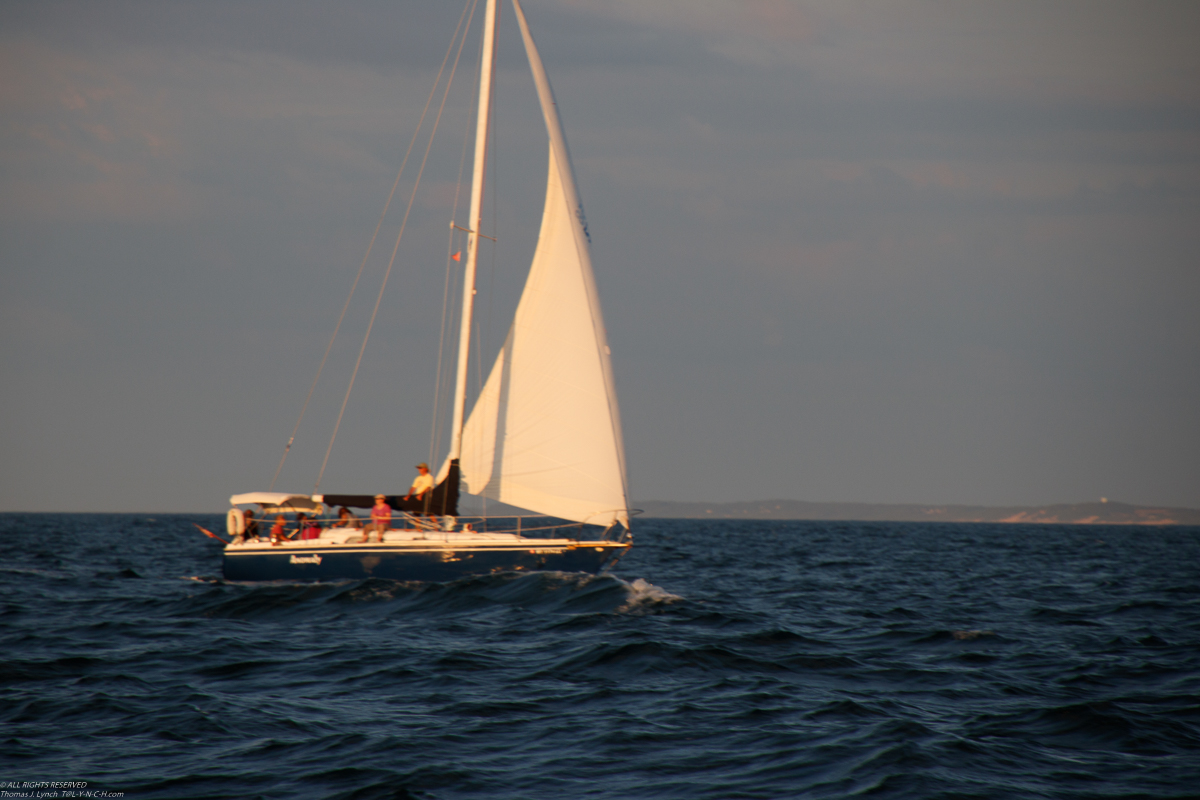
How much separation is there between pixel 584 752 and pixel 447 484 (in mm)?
13595

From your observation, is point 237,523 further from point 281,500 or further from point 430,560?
point 430,560

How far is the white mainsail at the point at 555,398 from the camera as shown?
22.3 m

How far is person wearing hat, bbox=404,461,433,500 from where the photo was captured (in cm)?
2322

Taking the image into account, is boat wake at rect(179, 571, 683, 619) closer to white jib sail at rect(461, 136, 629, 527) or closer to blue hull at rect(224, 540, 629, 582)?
blue hull at rect(224, 540, 629, 582)

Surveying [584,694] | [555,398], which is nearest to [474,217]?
[555,398]

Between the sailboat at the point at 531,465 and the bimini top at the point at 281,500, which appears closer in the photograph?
the sailboat at the point at 531,465

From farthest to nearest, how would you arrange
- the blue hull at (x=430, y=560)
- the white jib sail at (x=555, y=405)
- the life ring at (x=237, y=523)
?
the life ring at (x=237, y=523) < the white jib sail at (x=555, y=405) < the blue hull at (x=430, y=560)

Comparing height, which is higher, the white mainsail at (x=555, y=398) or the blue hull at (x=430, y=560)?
the white mainsail at (x=555, y=398)

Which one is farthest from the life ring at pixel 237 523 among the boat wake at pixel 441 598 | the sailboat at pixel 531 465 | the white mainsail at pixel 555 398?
the white mainsail at pixel 555 398

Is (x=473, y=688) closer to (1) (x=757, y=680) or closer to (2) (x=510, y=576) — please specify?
(1) (x=757, y=680)

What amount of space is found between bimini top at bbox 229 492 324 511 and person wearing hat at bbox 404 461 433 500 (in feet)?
7.06

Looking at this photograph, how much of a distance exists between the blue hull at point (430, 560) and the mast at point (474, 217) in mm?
2840

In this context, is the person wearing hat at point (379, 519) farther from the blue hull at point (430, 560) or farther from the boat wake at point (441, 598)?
the boat wake at point (441, 598)

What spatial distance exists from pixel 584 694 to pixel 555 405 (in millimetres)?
10502
